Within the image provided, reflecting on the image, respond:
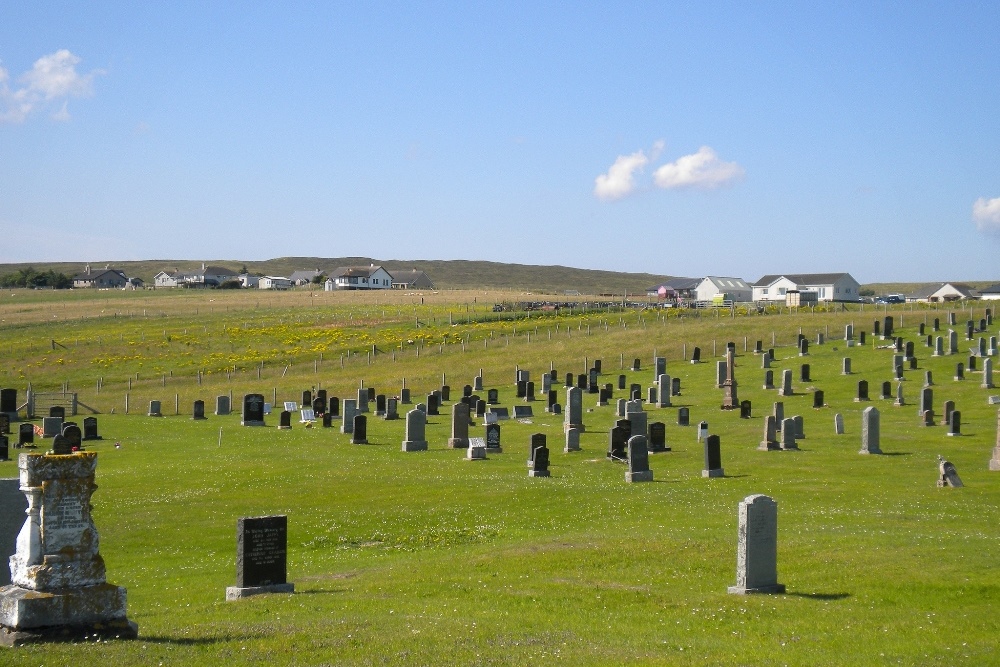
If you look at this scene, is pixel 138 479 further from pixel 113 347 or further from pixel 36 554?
pixel 113 347

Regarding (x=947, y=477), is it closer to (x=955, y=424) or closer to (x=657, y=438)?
(x=657, y=438)

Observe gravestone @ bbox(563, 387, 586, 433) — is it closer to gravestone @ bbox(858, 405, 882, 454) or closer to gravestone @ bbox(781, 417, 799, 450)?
gravestone @ bbox(781, 417, 799, 450)

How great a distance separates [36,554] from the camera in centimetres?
1085

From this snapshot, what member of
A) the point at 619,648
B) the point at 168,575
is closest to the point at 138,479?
the point at 168,575

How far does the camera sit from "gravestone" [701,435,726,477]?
91.9 ft

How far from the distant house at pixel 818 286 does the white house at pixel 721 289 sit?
190cm

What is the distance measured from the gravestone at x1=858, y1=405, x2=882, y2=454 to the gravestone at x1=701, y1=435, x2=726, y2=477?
6.43 meters

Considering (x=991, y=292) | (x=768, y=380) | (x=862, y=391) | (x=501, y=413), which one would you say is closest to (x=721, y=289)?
(x=991, y=292)

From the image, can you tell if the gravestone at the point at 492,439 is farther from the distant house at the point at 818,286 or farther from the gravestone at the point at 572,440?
the distant house at the point at 818,286

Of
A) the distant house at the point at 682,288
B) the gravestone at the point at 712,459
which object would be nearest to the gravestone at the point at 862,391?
the gravestone at the point at 712,459

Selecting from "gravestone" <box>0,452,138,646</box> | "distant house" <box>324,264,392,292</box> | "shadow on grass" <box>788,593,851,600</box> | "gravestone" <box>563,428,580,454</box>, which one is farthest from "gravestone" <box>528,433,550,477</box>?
"distant house" <box>324,264,392,292</box>

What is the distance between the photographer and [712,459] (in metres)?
28.2

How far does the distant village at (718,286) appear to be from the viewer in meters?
121

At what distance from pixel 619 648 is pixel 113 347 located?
8012 cm
